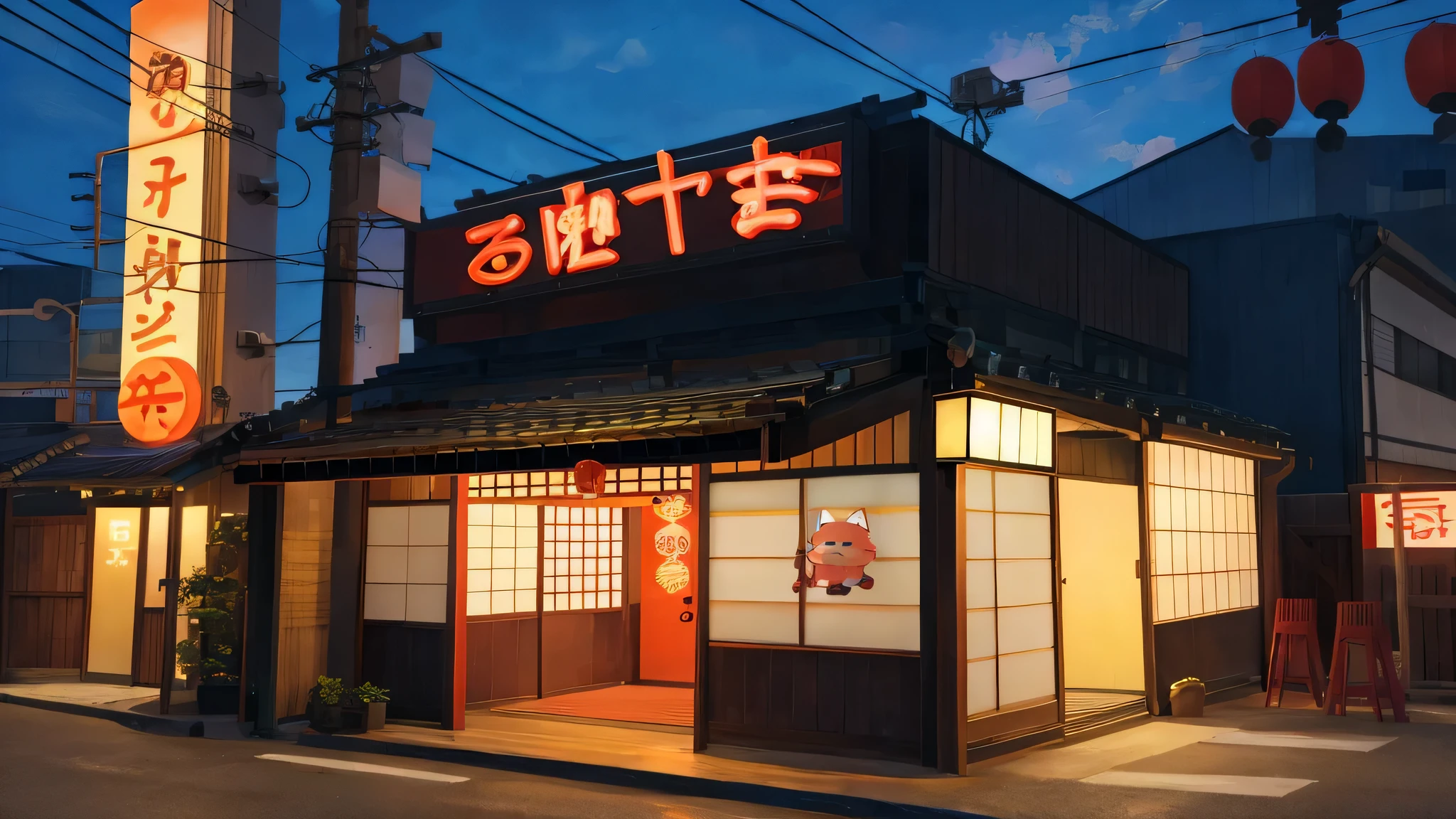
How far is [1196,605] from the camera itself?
14.2m

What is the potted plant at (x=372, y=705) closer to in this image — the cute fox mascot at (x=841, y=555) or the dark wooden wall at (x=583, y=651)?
the dark wooden wall at (x=583, y=651)

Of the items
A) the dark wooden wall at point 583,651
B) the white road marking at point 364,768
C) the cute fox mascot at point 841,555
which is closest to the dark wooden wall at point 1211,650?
the cute fox mascot at point 841,555

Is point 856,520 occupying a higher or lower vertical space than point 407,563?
higher

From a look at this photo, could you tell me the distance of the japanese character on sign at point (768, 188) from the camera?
12.2 metres

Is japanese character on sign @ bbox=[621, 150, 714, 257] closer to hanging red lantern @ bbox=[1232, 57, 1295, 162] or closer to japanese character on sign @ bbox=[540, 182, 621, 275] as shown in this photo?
japanese character on sign @ bbox=[540, 182, 621, 275]

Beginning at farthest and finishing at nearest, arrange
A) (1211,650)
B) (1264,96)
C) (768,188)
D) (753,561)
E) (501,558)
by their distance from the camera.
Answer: (501,558) < (1211,650) < (768,188) < (753,561) < (1264,96)

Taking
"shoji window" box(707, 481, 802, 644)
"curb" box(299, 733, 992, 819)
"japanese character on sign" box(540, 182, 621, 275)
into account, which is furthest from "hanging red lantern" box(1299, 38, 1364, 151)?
"japanese character on sign" box(540, 182, 621, 275)

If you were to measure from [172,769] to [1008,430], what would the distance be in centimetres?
826

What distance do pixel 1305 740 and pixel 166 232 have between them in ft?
57.7

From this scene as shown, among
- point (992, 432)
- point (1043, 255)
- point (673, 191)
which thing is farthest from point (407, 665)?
point (1043, 255)

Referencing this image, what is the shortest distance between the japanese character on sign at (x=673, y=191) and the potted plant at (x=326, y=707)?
608 cm

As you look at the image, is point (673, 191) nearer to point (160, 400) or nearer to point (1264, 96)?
point (1264, 96)

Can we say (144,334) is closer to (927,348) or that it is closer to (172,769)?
(172,769)

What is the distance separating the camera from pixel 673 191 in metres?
13.2
